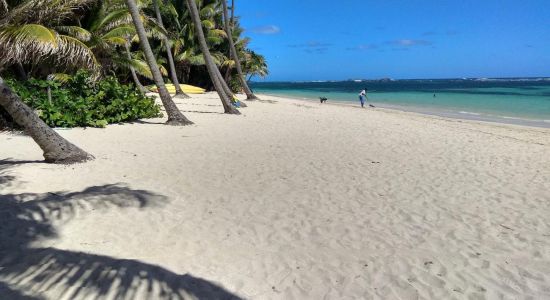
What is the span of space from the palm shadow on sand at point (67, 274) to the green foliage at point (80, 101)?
6.31m

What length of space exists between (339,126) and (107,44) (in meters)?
8.22

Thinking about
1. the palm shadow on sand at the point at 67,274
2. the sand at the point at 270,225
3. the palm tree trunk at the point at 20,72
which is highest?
the palm tree trunk at the point at 20,72

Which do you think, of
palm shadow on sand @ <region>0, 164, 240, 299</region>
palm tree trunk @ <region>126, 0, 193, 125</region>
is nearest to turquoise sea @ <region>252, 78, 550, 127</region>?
palm tree trunk @ <region>126, 0, 193, 125</region>

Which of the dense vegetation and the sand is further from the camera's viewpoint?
the dense vegetation

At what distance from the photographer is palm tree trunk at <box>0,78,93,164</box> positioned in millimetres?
6621

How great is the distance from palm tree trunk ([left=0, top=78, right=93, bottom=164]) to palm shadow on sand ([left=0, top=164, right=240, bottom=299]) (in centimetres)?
213

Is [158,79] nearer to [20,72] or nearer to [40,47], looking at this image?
[40,47]

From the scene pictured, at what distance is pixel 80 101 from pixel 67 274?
8412 millimetres

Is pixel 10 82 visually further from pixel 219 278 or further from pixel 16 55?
pixel 219 278

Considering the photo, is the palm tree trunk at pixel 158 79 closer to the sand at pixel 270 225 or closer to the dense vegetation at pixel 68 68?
the dense vegetation at pixel 68 68

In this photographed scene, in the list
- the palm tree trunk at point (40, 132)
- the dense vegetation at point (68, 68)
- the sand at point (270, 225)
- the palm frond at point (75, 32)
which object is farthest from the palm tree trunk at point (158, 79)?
the palm tree trunk at point (40, 132)

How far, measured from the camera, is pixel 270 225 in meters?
5.11

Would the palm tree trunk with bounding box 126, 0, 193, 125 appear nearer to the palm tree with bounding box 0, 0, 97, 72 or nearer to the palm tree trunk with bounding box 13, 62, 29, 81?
the palm tree with bounding box 0, 0, 97, 72

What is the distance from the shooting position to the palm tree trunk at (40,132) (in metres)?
6.62
